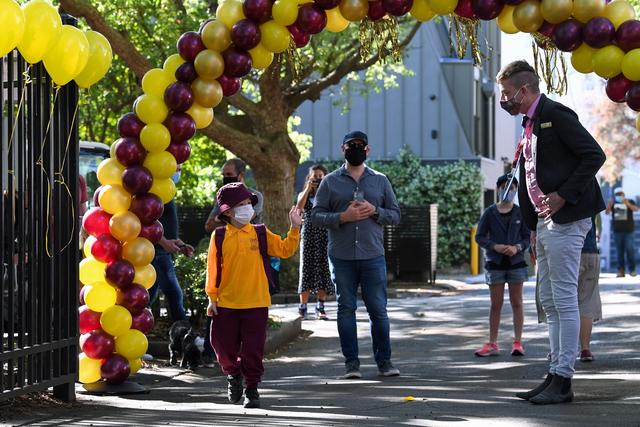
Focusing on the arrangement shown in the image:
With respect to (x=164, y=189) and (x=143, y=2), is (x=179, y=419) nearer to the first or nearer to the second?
(x=164, y=189)

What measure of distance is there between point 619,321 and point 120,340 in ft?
22.9

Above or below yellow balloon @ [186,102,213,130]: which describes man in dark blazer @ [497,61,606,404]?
below

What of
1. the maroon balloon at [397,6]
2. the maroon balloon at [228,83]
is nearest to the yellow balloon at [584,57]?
the maroon balloon at [397,6]

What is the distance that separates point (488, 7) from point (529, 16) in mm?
360

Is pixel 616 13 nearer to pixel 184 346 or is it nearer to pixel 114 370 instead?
pixel 114 370

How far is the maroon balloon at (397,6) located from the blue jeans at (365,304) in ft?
6.54

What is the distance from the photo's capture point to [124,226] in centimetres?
920

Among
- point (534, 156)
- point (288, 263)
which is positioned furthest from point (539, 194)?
point (288, 263)

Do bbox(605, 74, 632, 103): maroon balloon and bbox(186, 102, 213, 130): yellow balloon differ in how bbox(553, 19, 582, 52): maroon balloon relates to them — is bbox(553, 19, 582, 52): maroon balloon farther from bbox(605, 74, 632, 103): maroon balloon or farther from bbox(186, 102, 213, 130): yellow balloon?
bbox(186, 102, 213, 130): yellow balloon

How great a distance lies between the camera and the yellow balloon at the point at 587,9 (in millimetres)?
8750

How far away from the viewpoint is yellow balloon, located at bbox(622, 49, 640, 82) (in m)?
8.55

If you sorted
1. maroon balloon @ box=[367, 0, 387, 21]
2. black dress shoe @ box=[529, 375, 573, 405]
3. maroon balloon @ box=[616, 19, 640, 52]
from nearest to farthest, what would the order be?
black dress shoe @ box=[529, 375, 573, 405] → maroon balloon @ box=[616, 19, 640, 52] → maroon balloon @ box=[367, 0, 387, 21]

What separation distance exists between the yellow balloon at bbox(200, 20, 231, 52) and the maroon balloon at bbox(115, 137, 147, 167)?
37.0 inches

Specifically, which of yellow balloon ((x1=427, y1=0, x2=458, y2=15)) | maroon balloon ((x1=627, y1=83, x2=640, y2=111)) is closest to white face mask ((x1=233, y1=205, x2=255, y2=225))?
yellow balloon ((x1=427, y1=0, x2=458, y2=15))
